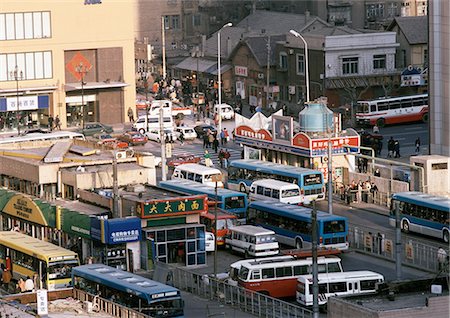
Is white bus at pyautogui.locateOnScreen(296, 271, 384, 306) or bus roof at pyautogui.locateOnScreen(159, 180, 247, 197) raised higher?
bus roof at pyautogui.locateOnScreen(159, 180, 247, 197)

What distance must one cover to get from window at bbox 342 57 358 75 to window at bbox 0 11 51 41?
15.4 meters

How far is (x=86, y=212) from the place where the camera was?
47938mm

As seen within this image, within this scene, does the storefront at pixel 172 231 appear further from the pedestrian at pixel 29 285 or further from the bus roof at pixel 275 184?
the bus roof at pixel 275 184

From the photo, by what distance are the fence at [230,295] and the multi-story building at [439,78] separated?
19.1m

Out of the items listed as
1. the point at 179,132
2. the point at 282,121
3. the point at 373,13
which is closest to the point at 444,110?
the point at 282,121

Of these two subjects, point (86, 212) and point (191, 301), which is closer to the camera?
point (191, 301)

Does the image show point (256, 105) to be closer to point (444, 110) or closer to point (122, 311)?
point (444, 110)

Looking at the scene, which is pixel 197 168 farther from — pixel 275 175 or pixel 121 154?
pixel 121 154

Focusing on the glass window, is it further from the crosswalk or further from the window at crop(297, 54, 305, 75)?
the window at crop(297, 54, 305, 75)

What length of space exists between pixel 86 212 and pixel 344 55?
3455 cm

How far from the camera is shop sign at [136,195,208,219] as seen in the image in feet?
151

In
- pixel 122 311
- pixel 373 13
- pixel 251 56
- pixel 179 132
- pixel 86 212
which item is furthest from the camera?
pixel 373 13

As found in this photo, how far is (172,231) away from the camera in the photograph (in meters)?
46.2

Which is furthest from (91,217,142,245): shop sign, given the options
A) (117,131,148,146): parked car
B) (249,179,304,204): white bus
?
(117,131,148,146): parked car
